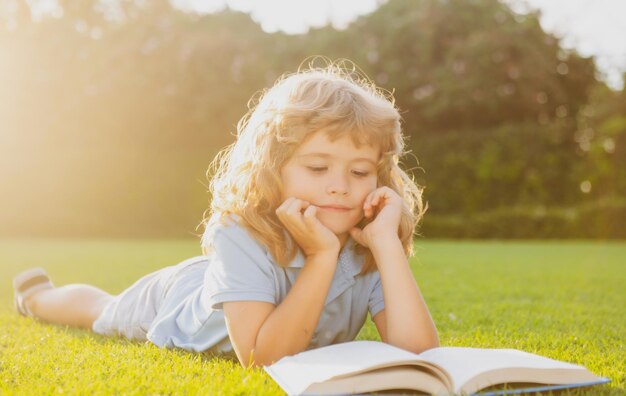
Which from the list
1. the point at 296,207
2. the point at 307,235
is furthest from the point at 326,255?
the point at 296,207

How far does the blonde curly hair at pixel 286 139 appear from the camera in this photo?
2.85 metres

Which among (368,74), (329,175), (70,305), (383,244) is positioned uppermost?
(368,74)

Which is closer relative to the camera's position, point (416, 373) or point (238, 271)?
point (416, 373)

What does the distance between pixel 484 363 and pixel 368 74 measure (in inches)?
721

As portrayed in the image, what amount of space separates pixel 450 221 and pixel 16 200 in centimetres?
1125

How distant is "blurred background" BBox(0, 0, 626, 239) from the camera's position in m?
17.9

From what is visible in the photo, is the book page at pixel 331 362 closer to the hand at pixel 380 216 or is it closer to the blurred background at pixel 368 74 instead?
the hand at pixel 380 216

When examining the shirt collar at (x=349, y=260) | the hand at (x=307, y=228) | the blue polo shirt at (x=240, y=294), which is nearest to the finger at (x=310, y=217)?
the hand at (x=307, y=228)

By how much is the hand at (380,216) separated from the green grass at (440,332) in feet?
2.45

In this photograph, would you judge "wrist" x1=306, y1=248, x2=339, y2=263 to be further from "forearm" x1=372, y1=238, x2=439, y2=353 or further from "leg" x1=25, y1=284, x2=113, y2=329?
"leg" x1=25, y1=284, x2=113, y2=329

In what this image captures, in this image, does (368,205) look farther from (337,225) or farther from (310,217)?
(310,217)

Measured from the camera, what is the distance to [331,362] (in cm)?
226

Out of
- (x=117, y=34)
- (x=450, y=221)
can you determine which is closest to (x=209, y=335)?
(x=450, y=221)

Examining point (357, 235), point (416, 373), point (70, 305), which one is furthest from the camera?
point (70, 305)
